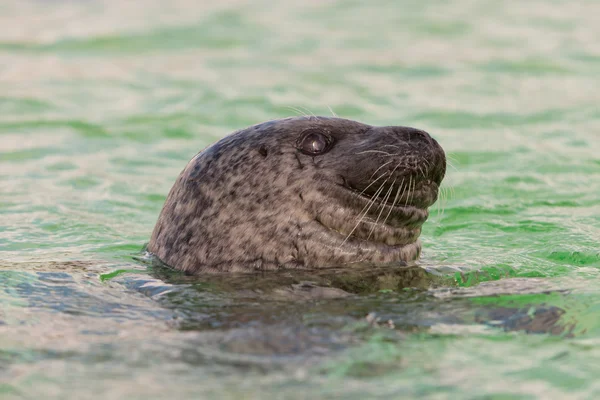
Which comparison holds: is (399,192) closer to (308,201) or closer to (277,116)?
(308,201)

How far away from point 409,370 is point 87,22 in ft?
45.9

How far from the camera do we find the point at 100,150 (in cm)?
1200

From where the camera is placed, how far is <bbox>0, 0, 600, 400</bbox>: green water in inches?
198

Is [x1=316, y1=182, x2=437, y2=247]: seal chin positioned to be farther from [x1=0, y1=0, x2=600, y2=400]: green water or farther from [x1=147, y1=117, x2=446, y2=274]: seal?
[x1=0, y1=0, x2=600, y2=400]: green water

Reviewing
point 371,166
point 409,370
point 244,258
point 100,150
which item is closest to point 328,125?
point 371,166

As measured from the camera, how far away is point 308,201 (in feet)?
21.3

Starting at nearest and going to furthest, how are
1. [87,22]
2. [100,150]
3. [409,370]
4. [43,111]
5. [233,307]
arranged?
[409,370] < [233,307] < [100,150] < [43,111] < [87,22]

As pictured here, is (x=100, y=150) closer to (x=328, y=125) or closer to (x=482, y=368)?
(x=328, y=125)

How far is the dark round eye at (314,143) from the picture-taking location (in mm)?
6676

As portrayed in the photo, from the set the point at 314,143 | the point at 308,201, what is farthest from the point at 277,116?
the point at 308,201

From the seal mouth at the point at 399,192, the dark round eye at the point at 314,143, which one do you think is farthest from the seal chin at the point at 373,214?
the dark round eye at the point at 314,143

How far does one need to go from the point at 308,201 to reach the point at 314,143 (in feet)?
1.32

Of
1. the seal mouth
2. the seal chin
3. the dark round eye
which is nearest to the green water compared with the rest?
the seal chin

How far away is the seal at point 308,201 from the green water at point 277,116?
25cm
